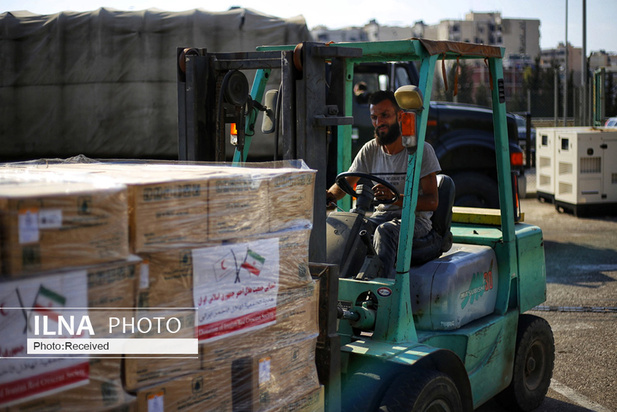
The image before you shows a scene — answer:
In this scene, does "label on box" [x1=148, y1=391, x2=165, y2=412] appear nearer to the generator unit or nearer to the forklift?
the forklift

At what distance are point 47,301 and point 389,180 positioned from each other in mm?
2733

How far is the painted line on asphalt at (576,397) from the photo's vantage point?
5.06 m

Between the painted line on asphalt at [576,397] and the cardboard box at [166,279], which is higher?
the cardboard box at [166,279]

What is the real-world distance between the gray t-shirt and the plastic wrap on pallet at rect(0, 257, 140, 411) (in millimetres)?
2291

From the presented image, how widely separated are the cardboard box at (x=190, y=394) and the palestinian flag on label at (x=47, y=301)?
431 millimetres

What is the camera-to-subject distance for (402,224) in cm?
386

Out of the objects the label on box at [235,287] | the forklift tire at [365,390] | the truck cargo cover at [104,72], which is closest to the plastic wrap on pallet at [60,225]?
the label on box at [235,287]

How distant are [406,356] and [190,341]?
1443 mm

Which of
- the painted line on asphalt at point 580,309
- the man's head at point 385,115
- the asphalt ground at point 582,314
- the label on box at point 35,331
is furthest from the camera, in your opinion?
the painted line on asphalt at point 580,309

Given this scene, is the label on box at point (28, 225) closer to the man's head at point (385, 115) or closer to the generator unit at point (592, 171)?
the man's head at point (385, 115)

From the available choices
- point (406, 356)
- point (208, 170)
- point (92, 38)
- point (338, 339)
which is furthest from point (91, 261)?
point (92, 38)

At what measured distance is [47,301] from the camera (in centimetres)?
212

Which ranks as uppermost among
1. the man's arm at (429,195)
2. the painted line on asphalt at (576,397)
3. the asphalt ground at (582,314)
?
the man's arm at (429,195)

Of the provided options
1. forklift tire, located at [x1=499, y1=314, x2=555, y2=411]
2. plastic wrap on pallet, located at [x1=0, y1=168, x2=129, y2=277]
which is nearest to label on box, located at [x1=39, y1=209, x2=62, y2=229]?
plastic wrap on pallet, located at [x1=0, y1=168, x2=129, y2=277]
